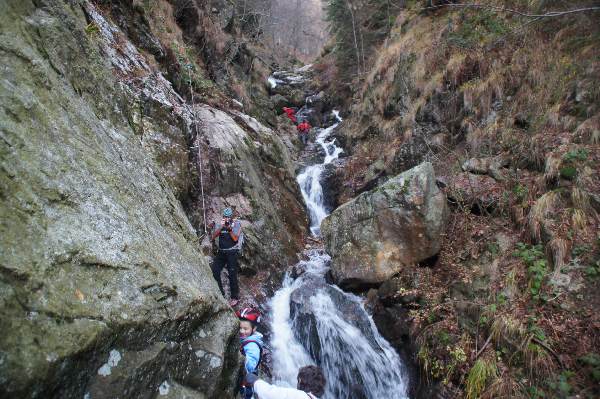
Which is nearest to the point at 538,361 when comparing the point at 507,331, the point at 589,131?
the point at 507,331

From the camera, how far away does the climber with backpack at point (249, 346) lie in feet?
11.5

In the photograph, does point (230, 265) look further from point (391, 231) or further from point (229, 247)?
point (391, 231)

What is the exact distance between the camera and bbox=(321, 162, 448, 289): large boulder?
23.6 feet

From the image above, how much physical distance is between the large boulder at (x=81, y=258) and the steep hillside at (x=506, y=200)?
426cm

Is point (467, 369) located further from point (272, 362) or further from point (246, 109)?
point (246, 109)

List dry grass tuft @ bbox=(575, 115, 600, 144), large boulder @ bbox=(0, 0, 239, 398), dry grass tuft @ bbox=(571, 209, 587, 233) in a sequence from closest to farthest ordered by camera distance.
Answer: large boulder @ bbox=(0, 0, 239, 398)
dry grass tuft @ bbox=(571, 209, 587, 233)
dry grass tuft @ bbox=(575, 115, 600, 144)

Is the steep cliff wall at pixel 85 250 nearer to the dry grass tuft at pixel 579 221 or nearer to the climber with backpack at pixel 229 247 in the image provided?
the climber with backpack at pixel 229 247

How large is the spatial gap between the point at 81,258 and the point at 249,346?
2230mm

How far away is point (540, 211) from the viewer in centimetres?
607

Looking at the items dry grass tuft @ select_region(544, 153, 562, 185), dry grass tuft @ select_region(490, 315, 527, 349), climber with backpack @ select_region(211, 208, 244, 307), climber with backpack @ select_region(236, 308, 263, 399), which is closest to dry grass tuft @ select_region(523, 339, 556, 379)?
dry grass tuft @ select_region(490, 315, 527, 349)

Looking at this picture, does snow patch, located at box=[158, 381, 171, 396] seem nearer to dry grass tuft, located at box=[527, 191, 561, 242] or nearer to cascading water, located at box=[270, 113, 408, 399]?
cascading water, located at box=[270, 113, 408, 399]

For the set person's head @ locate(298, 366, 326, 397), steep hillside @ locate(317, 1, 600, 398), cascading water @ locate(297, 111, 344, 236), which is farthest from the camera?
cascading water @ locate(297, 111, 344, 236)

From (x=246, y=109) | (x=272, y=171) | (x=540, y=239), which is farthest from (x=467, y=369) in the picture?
(x=246, y=109)

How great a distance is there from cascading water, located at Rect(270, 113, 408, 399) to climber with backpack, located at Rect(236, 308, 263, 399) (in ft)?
8.02
